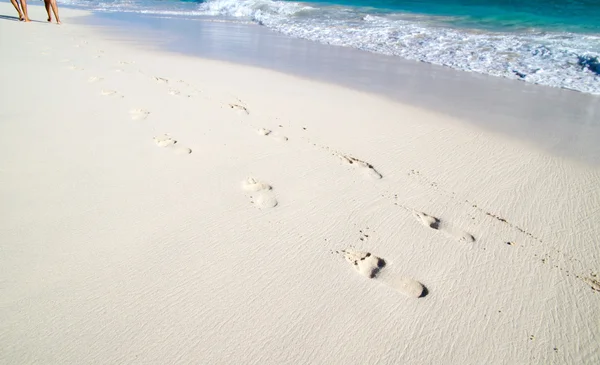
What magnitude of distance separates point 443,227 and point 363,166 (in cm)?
89

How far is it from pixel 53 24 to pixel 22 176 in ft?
31.4

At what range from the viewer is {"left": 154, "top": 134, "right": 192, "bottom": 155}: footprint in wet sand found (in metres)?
2.95

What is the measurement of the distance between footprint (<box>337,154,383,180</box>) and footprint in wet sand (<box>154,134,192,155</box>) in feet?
4.56

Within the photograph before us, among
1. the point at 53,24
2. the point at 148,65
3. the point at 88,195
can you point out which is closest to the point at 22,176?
the point at 88,195

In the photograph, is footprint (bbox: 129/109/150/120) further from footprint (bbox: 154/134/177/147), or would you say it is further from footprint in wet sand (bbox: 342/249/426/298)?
footprint in wet sand (bbox: 342/249/426/298)

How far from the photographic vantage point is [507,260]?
6.61 ft

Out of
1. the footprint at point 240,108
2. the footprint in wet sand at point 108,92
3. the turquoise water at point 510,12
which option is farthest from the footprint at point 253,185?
the turquoise water at point 510,12

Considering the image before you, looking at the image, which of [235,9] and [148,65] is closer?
[148,65]

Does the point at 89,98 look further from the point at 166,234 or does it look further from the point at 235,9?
the point at 235,9

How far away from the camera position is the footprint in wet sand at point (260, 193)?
7.84 ft

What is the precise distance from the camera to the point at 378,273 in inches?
74.1

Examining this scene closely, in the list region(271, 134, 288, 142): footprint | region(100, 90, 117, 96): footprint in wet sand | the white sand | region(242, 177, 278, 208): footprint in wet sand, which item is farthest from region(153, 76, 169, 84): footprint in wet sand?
region(242, 177, 278, 208): footprint in wet sand

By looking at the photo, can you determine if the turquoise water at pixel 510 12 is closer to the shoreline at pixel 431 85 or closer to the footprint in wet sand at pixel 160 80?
the shoreline at pixel 431 85

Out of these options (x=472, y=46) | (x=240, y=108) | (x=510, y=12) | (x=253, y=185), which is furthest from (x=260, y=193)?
(x=510, y=12)
